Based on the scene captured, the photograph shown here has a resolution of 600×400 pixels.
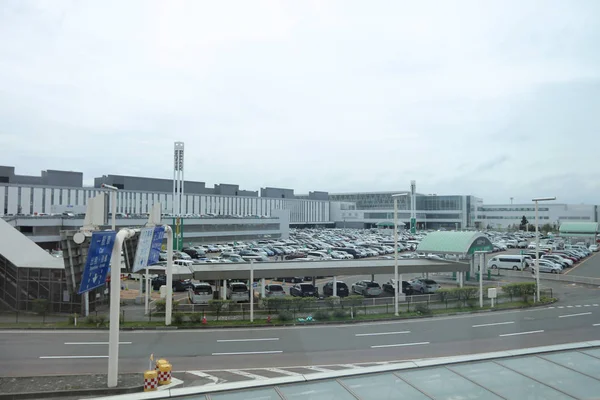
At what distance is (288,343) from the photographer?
47.7 feet

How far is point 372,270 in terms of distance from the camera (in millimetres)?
22766

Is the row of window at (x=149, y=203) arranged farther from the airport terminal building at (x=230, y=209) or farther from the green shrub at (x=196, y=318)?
the green shrub at (x=196, y=318)

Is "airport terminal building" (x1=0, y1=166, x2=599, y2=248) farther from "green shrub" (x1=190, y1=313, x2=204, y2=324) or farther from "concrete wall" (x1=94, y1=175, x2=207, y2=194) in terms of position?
"green shrub" (x1=190, y1=313, x2=204, y2=324)

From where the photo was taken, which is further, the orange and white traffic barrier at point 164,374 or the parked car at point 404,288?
the parked car at point 404,288

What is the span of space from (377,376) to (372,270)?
16.6 metres

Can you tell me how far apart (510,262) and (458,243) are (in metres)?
11.9

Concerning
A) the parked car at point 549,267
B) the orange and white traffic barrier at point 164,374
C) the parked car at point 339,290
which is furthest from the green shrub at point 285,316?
the parked car at point 549,267

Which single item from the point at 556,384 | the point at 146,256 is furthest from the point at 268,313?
the point at 556,384

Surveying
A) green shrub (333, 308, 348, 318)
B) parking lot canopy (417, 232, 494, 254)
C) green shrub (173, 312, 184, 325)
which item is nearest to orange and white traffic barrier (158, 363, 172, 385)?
green shrub (173, 312, 184, 325)

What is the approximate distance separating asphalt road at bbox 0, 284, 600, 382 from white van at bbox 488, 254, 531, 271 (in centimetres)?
1835

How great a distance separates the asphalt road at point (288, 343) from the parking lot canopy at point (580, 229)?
49023 millimetres

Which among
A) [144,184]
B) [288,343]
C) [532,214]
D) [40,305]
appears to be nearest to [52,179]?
[144,184]

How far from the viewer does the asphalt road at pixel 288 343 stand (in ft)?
40.4

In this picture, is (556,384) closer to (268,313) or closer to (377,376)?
(377,376)
